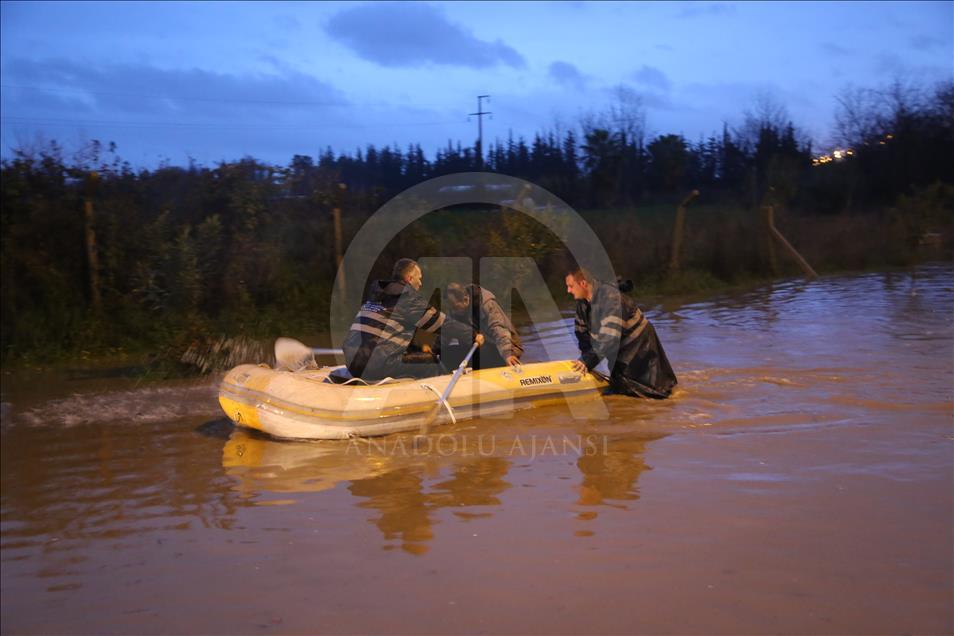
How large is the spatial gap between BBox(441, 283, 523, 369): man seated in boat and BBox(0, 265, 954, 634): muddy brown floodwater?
60cm

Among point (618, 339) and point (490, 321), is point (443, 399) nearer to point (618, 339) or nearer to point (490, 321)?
point (490, 321)

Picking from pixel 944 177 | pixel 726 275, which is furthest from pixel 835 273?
pixel 944 177

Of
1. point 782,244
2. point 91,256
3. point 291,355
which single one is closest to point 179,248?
point 91,256

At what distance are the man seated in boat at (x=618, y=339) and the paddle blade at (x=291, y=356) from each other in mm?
2469

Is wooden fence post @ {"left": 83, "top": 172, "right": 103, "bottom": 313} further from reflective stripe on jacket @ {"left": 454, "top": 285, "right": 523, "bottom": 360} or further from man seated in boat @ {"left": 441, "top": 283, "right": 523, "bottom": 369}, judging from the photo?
reflective stripe on jacket @ {"left": 454, "top": 285, "right": 523, "bottom": 360}

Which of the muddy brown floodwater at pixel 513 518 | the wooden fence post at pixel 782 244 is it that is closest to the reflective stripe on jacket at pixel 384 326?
the muddy brown floodwater at pixel 513 518

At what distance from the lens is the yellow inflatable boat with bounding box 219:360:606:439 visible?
681 centimetres

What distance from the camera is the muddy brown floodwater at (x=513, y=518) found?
13.0ft

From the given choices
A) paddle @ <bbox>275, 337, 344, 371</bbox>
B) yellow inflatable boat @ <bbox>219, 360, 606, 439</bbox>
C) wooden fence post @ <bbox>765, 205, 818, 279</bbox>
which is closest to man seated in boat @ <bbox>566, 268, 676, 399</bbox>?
yellow inflatable boat @ <bbox>219, 360, 606, 439</bbox>

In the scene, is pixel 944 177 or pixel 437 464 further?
pixel 944 177

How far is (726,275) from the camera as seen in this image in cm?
1705

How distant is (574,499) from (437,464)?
1.25 meters

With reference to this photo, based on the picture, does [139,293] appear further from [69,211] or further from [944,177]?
[944,177]

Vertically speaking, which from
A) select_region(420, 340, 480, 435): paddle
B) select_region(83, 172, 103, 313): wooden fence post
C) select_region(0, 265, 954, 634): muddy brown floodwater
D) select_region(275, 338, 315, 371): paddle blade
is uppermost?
select_region(83, 172, 103, 313): wooden fence post
